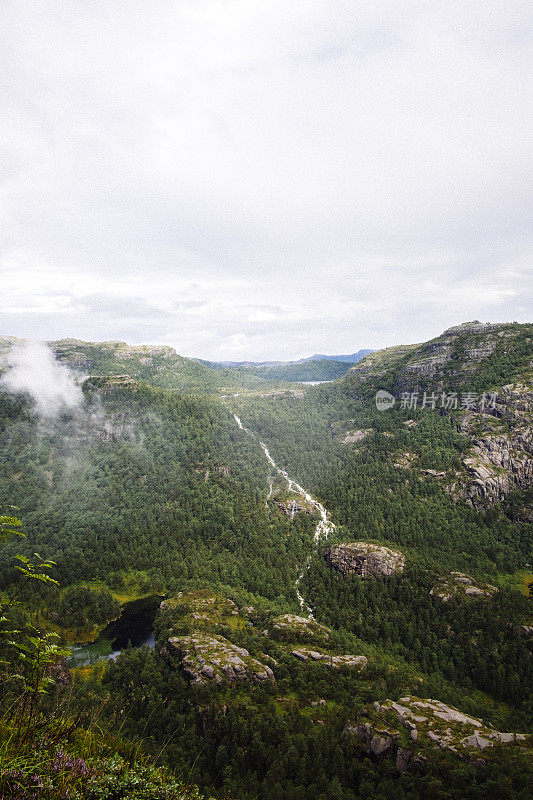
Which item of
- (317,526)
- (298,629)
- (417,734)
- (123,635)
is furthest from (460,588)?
(123,635)

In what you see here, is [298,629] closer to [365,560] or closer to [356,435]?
[365,560]

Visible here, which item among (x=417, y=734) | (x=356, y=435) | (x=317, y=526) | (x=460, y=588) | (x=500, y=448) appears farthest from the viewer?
(x=356, y=435)

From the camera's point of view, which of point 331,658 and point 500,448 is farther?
point 500,448

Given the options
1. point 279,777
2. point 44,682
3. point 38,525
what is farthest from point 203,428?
point 44,682

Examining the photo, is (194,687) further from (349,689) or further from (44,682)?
(44,682)

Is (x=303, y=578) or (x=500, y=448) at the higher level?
(x=500, y=448)
